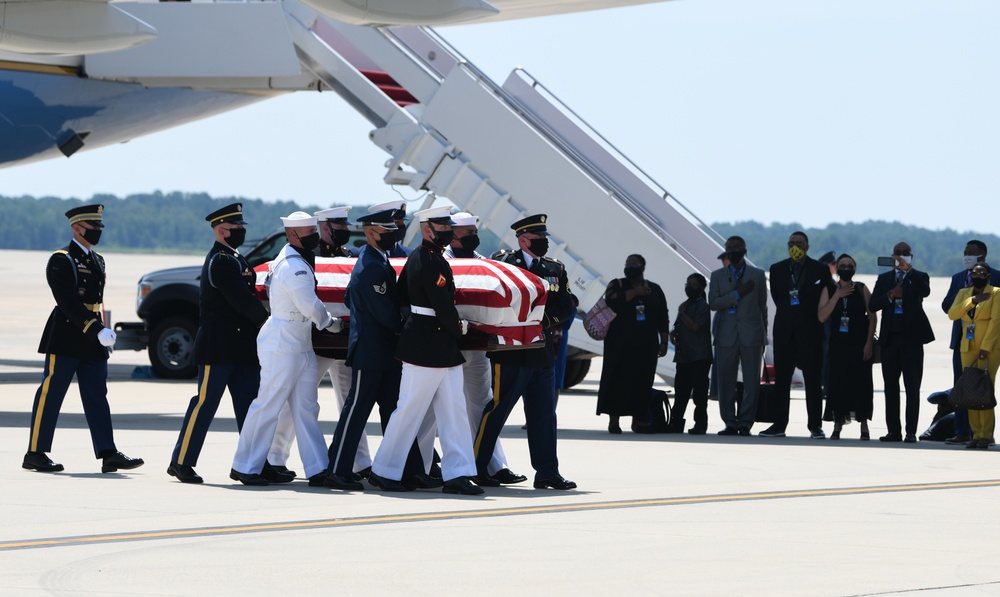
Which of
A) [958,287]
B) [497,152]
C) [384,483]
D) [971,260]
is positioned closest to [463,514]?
[384,483]

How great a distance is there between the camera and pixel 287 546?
7.44 m

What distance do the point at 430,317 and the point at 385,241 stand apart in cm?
64

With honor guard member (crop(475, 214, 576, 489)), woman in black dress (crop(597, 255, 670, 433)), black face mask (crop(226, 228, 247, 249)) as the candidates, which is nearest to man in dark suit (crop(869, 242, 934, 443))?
woman in black dress (crop(597, 255, 670, 433))

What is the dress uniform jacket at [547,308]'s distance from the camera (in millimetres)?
10047

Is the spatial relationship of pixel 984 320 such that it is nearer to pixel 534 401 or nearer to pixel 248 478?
pixel 534 401

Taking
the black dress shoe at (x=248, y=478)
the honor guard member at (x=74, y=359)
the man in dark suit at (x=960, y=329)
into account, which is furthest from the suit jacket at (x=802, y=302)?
the honor guard member at (x=74, y=359)

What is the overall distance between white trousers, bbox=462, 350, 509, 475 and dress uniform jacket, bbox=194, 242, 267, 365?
1417 millimetres

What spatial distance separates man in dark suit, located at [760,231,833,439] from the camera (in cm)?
1420

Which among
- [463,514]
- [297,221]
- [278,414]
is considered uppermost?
[297,221]

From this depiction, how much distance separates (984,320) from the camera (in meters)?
12.8

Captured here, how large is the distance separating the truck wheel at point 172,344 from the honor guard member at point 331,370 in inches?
371

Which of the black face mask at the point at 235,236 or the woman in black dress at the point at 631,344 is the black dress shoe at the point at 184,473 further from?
the woman in black dress at the point at 631,344

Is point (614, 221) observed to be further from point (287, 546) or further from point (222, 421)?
point (287, 546)

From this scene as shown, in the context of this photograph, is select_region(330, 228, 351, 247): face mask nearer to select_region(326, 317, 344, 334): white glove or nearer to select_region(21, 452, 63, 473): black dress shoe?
select_region(326, 317, 344, 334): white glove
